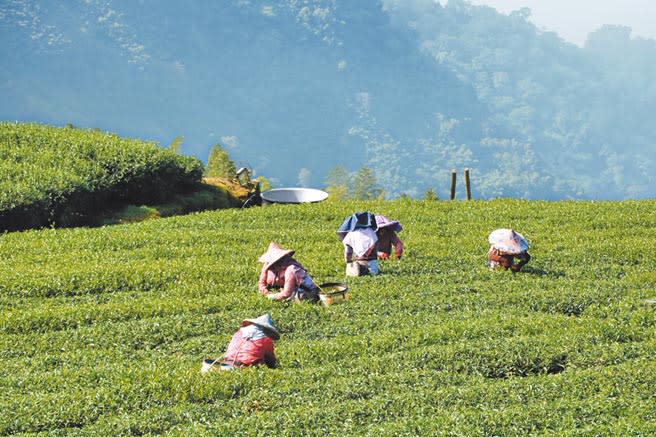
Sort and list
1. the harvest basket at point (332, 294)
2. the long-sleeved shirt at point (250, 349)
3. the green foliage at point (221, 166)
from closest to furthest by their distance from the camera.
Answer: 1. the long-sleeved shirt at point (250, 349)
2. the harvest basket at point (332, 294)
3. the green foliage at point (221, 166)

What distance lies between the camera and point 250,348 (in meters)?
11.2

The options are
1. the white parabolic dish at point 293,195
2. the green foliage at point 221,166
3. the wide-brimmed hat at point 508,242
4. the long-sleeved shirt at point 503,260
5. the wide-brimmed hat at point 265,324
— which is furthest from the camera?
the green foliage at point 221,166

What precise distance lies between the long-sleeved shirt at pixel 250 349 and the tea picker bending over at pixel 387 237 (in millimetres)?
5687

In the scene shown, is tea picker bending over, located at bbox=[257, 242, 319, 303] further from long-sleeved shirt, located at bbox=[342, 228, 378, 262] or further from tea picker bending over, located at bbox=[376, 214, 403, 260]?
tea picker bending over, located at bbox=[376, 214, 403, 260]

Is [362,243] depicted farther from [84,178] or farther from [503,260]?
[84,178]

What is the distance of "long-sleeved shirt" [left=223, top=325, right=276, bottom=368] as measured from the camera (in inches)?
440

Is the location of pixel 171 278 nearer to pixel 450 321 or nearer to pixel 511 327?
pixel 450 321

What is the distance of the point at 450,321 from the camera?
43.7 feet

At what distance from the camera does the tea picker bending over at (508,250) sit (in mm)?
16422

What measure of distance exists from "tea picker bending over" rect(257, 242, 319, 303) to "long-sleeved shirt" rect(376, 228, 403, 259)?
2974 mm

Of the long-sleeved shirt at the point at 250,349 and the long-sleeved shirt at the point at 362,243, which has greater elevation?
the long-sleeved shirt at the point at 362,243

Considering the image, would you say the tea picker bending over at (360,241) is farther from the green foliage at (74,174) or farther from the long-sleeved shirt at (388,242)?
the green foliage at (74,174)

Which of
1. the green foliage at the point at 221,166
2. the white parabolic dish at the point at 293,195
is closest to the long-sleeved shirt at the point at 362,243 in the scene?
the white parabolic dish at the point at 293,195

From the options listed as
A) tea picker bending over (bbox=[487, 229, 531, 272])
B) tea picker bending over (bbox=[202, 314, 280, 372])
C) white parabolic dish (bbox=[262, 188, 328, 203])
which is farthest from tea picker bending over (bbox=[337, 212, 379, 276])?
white parabolic dish (bbox=[262, 188, 328, 203])
